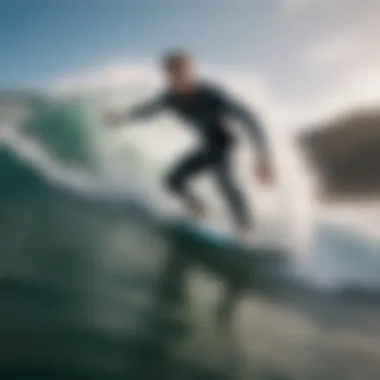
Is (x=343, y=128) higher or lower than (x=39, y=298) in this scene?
higher

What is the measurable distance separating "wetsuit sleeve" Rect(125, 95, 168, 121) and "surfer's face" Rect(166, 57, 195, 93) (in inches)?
1.1

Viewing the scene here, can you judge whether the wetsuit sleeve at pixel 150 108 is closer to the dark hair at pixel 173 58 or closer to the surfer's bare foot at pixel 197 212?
the dark hair at pixel 173 58

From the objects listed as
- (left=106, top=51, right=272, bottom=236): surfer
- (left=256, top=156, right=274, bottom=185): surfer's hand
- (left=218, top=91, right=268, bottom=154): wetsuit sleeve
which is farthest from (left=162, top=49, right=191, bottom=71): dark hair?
(left=256, top=156, right=274, bottom=185): surfer's hand

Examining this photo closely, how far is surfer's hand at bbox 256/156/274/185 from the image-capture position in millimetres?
1263

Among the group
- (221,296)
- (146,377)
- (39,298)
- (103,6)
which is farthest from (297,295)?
(103,6)

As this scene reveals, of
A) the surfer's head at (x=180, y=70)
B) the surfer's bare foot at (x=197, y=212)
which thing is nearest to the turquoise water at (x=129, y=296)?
the surfer's bare foot at (x=197, y=212)

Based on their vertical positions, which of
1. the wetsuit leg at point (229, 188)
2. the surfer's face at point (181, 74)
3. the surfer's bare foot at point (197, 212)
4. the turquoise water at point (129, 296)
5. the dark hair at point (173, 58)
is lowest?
the turquoise water at point (129, 296)

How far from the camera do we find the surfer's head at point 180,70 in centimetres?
130

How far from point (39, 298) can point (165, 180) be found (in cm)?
29

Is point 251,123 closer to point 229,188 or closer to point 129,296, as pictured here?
point 229,188

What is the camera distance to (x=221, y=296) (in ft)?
4.10

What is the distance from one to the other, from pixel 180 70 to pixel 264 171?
23 cm

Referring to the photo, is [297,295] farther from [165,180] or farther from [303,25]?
[303,25]

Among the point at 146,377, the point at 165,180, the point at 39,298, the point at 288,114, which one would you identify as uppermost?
the point at 288,114
